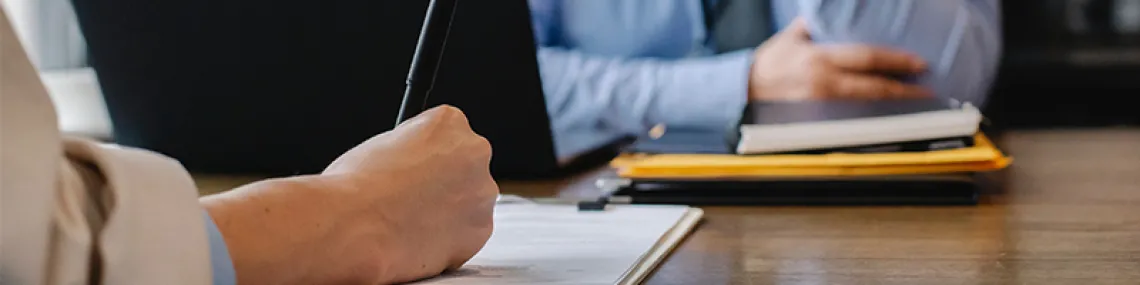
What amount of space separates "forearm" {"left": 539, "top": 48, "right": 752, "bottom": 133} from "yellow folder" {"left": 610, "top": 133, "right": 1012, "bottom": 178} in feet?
2.23

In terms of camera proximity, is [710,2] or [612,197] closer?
[612,197]

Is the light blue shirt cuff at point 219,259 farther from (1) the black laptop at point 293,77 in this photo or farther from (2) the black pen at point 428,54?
(1) the black laptop at point 293,77

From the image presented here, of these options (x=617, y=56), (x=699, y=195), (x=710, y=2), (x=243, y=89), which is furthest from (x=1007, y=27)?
(x=243, y=89)

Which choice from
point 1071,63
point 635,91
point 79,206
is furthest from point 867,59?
point 79,206

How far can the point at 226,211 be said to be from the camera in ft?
1.71

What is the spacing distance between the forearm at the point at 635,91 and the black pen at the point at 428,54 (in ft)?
3.10

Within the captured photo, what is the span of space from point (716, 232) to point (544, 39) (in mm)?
1137

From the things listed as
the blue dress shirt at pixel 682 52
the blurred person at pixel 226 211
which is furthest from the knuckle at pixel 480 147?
the blue dress shirt at pixel 682 52

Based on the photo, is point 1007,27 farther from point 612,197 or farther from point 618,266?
point 618,266

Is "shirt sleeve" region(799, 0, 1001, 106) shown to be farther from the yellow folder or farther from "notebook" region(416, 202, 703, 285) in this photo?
"notebook" region(416, 202, 703, 285)

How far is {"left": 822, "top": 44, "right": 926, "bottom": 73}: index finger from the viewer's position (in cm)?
146

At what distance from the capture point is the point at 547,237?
0.74m

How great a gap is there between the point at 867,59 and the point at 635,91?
376 mm

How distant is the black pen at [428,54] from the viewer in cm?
70
